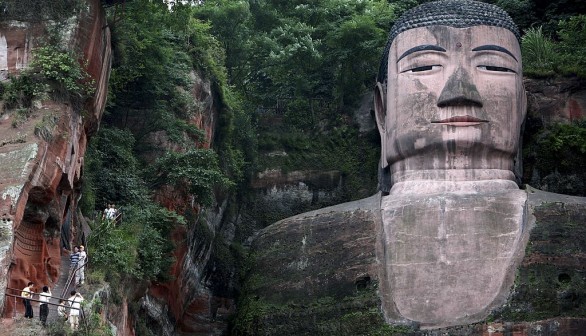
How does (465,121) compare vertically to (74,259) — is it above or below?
above

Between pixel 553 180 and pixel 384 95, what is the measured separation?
4230mm

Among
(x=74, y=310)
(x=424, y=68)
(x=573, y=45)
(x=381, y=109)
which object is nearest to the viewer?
(x=74, y=310)

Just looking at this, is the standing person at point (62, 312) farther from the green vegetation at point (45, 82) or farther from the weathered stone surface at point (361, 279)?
the weathered stone surface at point (361, 279)

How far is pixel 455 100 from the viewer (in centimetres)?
2116

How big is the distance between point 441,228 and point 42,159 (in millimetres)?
7479

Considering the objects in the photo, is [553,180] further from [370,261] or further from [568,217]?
[370,261]

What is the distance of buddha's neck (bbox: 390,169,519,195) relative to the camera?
68.8ft

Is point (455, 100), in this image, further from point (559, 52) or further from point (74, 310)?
point (74, 310)

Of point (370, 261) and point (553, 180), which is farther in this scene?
point (553, 180)

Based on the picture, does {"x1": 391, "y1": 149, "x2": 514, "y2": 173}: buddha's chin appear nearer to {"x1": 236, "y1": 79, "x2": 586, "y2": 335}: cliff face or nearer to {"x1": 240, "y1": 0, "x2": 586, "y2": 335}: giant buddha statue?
{"x1": 240, "y1": 0, "x2": 586, "y2": 335}: giant buddha statue

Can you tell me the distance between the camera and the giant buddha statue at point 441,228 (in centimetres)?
1941

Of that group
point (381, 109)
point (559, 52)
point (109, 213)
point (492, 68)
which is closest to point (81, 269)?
point (109, 213)

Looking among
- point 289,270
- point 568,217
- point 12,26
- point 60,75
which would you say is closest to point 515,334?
point 568,217

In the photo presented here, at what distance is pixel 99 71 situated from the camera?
19938mm
